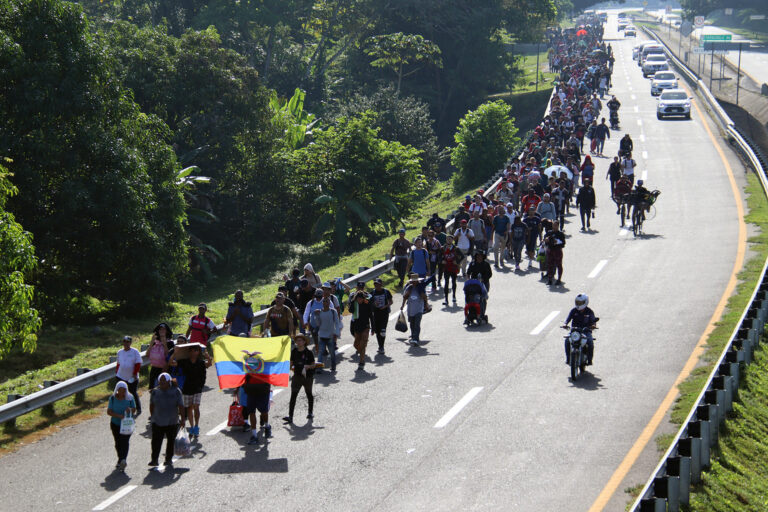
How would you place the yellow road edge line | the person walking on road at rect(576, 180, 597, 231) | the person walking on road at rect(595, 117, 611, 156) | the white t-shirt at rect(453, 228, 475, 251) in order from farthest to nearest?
the person walking on road at rect(595, 117, 611, 156)
the person walking on road at rect(576, 180, 597, 231)
the white t-shirt at rect(453, 228, 475, 251)
the yellow road edge line

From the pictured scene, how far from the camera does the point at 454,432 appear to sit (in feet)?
48.9

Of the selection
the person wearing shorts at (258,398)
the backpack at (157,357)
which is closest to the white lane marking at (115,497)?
the person wearing shorts at (258,398)

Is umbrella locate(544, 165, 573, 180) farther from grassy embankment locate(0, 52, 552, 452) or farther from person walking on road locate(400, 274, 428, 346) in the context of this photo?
person walking on road locate(400, 274, 428, 346)

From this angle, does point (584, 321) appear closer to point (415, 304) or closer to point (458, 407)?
point (458, 407)

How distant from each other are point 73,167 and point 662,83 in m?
52.6

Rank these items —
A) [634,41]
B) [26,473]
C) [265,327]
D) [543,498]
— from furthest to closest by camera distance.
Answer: [634,41]
[265,327]
[26,473]
[543,498]

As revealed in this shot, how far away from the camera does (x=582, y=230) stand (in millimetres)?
31781

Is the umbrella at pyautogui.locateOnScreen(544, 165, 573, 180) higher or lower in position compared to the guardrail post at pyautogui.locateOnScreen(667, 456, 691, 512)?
higher

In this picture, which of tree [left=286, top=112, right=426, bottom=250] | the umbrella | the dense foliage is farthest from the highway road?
tree [left=286, top=112, right=426, bottom=250]

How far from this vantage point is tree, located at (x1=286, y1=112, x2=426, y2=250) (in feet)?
123

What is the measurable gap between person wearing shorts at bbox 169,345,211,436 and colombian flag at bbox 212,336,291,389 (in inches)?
13.5

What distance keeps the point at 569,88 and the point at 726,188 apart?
21029mm

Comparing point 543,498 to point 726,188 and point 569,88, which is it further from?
point 569,88

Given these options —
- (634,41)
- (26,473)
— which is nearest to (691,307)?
(26,473)
